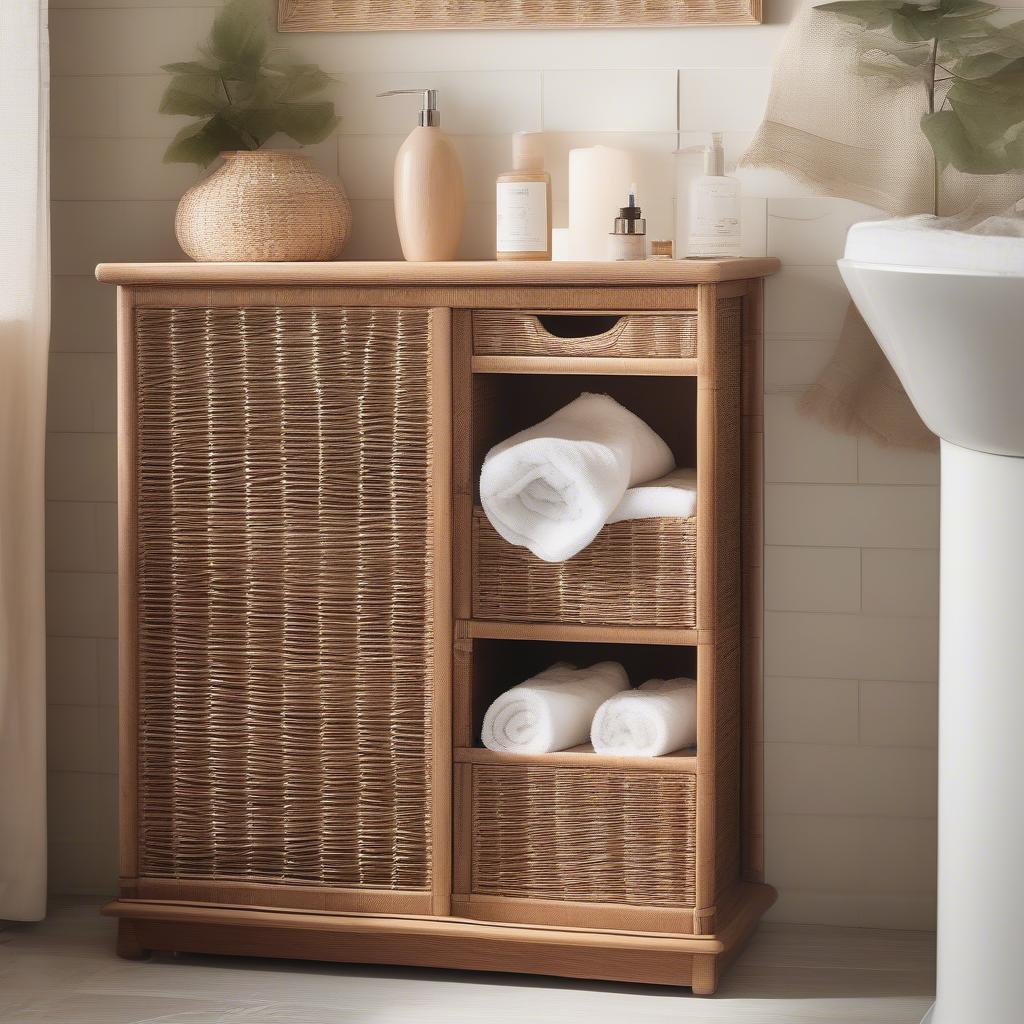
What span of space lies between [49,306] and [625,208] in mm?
887

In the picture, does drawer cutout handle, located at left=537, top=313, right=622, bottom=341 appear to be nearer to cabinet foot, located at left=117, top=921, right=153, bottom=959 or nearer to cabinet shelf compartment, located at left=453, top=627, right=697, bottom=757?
cabinet shelf compartment, located at left=453, top=627, right=697, bottom=757

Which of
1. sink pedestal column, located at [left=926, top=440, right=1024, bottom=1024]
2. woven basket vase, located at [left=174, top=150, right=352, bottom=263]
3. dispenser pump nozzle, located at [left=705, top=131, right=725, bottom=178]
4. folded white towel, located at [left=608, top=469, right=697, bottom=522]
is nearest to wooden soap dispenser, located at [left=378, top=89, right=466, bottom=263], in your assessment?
woven basket vase, located at [left=174, top=150, right=352, bottom=263]

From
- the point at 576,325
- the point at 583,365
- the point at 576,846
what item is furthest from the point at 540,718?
the point at 576,325

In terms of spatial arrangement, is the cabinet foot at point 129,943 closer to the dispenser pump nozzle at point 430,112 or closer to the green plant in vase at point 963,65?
the dispenser pump nozzle at point 430,112

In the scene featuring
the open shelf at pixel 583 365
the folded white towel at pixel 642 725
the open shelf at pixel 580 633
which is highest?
the open shelf at pixel 583 365

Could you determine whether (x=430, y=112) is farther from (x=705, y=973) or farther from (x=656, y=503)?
(x=705, y=973)

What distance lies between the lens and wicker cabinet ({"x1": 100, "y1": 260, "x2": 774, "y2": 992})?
199 cm

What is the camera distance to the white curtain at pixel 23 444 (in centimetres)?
217

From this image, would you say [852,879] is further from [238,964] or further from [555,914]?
[238,964]

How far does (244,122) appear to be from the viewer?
90.5 inches

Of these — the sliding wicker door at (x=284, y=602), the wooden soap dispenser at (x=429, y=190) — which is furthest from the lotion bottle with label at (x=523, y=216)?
the sliding wicker door at (x=284, y=602)

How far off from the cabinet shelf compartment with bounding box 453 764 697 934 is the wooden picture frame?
109 cm

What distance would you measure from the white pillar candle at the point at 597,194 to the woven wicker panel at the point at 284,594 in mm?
323

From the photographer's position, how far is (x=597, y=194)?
2.18 metres
